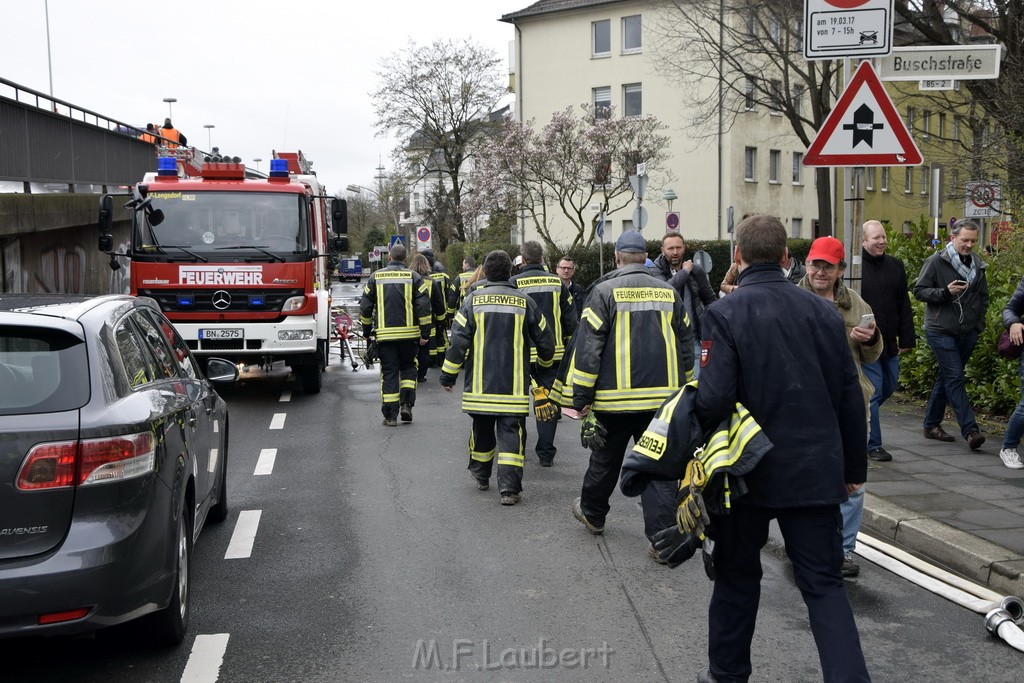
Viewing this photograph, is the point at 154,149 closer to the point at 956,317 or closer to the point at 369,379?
the point at 369,379

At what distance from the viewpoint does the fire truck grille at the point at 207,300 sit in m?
13.1

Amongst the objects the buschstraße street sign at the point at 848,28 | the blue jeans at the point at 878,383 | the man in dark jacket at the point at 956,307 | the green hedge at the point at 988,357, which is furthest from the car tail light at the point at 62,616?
the green hedge at the point at 988,357

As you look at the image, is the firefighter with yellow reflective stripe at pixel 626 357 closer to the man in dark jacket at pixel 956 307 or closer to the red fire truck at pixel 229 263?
the man in dark jacket at pixel 956 307

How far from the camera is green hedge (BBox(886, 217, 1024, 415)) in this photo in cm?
1014

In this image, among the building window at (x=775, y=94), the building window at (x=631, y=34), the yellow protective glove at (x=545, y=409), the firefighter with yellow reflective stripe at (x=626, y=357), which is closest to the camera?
the firefighter with yellow reflective stripe at (x=626, y=357)

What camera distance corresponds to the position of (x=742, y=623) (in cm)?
401

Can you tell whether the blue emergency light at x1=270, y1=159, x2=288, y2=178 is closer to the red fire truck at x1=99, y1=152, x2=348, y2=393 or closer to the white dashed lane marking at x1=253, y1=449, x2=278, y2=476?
the red fire truck at x1=99, y1=152, x2=348, y2=393

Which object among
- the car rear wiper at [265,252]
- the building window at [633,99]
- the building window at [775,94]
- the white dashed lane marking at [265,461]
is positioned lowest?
the white dashed lane marking at [265,461]

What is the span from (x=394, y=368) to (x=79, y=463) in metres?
7.36

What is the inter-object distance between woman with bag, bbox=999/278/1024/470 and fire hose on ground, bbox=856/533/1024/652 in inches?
88.9

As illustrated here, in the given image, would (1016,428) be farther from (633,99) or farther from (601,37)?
(601,37)

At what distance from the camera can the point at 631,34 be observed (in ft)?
167

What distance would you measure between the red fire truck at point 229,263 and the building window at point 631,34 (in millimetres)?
39532

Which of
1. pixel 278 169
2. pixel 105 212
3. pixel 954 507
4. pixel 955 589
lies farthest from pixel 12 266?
pixel 955 589
